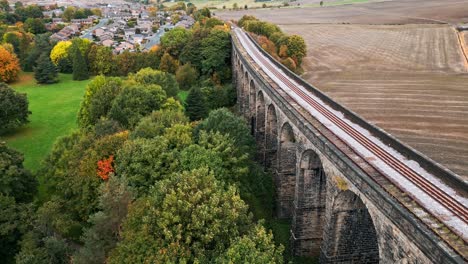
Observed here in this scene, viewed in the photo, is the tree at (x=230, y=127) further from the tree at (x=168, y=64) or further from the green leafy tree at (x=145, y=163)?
the tree at (x=168, y=64)

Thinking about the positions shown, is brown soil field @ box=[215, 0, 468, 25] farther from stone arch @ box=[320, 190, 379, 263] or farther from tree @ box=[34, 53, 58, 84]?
stone arch @ box=[320, 190, 379, 263]

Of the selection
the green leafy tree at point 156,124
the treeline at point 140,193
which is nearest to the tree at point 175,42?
the treeline at point 140,193

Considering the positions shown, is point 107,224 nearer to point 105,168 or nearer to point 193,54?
point 105,168

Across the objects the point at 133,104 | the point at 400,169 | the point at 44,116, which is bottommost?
the point at 44,116

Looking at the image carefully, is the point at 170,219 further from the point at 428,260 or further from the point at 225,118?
the point at 225,118

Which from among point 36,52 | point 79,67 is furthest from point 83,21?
point 79,67

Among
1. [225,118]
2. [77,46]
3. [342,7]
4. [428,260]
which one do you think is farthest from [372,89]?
[342,7]
